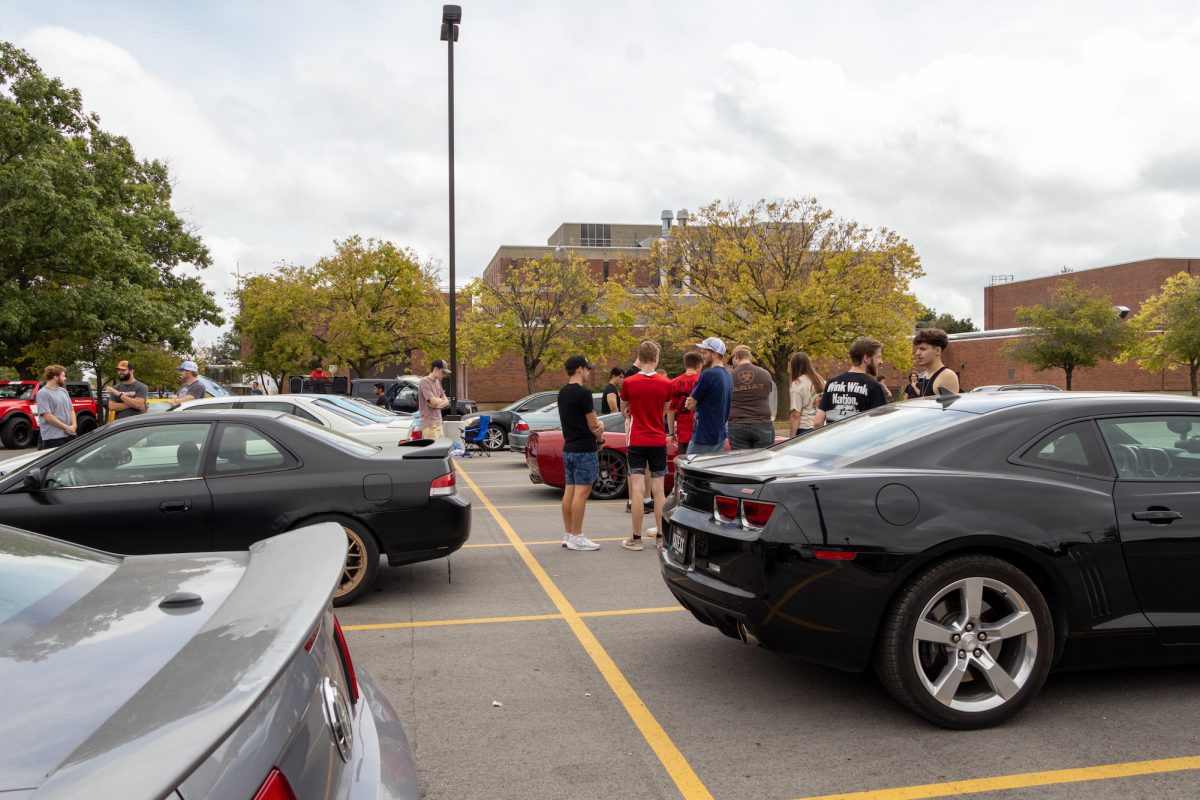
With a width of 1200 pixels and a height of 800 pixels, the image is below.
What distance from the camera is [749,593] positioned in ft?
13.1

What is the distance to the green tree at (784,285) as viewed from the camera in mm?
33406

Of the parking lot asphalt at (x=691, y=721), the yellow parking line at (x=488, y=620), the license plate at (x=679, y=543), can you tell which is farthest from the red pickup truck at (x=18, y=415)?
the license plate at (x=679, y=543)

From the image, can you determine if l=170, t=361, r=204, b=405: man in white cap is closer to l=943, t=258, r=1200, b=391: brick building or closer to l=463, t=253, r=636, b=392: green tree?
l=463, t=253, r=636, b=392: green tree

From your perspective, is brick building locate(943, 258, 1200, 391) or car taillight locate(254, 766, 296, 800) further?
brick building locate(943, 258, 1200, 391)

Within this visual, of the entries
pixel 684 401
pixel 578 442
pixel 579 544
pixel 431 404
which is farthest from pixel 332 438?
pixel 431 404

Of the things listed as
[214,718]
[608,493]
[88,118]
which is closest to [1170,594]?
[214,718]

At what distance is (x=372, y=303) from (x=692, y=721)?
4238cm

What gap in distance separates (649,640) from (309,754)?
3.91 meters

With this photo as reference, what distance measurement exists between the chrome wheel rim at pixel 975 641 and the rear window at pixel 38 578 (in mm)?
3160

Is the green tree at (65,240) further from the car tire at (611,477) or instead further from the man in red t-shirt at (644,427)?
the man in red t-shirt at (644,427)

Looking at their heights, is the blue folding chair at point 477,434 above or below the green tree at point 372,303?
below

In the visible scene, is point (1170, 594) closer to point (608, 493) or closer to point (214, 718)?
point (214, 718)

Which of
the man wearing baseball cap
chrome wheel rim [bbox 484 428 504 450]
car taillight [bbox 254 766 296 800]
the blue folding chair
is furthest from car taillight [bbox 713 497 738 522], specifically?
chrome wheel rim [bbox 484 428 504 450]

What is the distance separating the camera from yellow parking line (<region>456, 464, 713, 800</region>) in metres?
3.50
